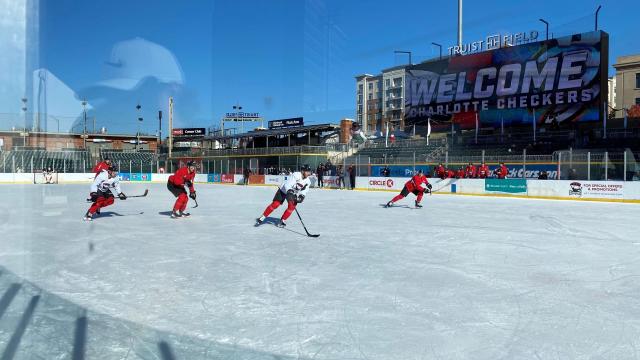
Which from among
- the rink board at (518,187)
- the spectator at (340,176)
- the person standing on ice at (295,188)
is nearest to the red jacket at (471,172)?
the rink board at (518,187)

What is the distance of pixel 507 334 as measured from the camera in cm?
305

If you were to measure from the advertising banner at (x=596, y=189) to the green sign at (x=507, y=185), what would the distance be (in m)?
1.75

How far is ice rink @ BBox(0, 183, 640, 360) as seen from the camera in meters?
2.84

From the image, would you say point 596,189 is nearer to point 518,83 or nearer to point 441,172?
point 441,172

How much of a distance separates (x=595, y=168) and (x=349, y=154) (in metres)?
16.7

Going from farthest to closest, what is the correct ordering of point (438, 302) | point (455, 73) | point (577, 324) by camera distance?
point (455, 73), point (438, 302), point (577, 324)

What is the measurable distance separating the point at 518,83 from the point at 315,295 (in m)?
27.0

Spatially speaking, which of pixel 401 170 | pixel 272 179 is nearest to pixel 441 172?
pixel 401 170

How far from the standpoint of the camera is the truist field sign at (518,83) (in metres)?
24.8

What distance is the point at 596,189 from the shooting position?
54.4ft

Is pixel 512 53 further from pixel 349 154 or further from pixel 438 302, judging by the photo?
pixel 438 302

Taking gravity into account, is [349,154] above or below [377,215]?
above

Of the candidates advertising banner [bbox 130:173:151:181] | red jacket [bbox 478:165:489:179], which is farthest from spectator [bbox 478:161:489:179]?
advertising banner [bbox 130:173:151:181]

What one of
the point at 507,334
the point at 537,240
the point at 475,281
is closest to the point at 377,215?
the point at 537,240
